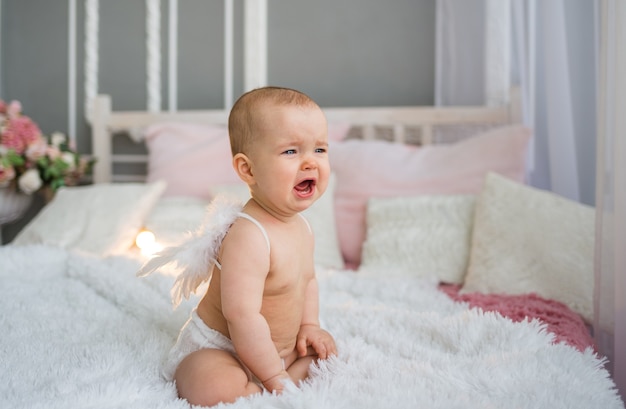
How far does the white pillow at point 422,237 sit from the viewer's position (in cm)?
168

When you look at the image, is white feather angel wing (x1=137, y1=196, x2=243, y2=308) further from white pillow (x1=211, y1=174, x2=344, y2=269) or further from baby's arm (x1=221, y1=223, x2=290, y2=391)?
white pillow (x1=211, y1=174, x2=344, y2=269)

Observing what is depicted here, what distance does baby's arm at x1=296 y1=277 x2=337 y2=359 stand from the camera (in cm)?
96

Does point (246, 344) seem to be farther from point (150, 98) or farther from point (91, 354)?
point (150, 98)

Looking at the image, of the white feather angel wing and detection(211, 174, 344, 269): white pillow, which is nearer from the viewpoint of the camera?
the white feather angel wing

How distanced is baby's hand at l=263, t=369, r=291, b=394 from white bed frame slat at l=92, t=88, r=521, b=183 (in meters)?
1.63

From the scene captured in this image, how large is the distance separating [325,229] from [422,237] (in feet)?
1.10

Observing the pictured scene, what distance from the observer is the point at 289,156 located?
0.87 metres

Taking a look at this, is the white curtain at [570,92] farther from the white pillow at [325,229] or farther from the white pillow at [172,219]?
the white pillow at [172,219]

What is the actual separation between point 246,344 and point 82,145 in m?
2.46

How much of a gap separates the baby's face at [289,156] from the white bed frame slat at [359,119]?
1493mm

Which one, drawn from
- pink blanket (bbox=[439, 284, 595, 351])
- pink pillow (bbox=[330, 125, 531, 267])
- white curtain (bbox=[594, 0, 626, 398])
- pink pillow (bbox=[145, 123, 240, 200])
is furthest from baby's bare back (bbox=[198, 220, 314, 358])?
pink pillow (bbox=[145, 123, 240, 200])

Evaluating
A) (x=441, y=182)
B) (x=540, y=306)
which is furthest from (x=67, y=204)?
(x=540, y=306)

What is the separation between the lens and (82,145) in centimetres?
297

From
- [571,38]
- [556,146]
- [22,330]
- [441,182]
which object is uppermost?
[571,38]
